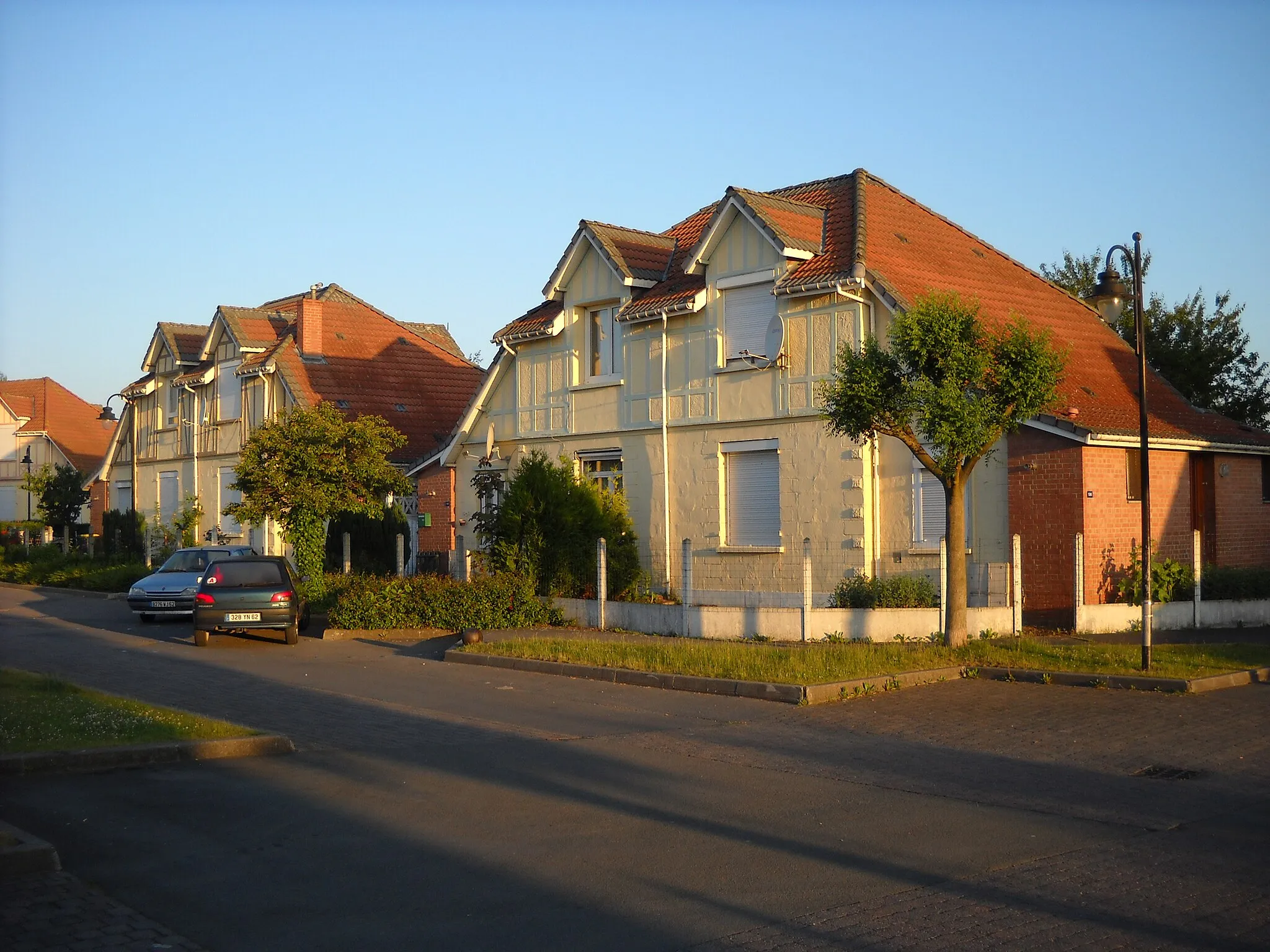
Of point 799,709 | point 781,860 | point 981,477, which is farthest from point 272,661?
point 781,860

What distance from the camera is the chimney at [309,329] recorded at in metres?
39.2

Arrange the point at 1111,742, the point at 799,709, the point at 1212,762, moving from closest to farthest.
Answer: the point at 1212,762, the point at 1111,742, the point at 799,709

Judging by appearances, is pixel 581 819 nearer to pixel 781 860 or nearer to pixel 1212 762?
pixel 781 860

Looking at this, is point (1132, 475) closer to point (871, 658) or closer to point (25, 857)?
point (871, 658)

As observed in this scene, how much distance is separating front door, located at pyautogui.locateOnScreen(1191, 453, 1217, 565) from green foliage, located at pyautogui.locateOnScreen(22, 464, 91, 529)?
4121cm

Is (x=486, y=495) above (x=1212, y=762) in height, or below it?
above

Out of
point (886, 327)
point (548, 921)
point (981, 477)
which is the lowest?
point (548, 921)

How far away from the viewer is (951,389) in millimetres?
15812

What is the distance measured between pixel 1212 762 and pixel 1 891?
28.8 ft

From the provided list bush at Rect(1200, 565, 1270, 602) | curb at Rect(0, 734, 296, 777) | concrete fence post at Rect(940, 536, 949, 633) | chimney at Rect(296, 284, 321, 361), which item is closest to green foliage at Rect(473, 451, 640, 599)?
concrete fence post at Rect(940, 536, 949, 633)

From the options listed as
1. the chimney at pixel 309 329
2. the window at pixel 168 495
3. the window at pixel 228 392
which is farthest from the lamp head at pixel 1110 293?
the window at pixel 168 495

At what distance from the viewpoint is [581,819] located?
28.2 ft

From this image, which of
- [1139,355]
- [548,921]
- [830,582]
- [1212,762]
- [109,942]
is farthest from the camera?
[830,582]

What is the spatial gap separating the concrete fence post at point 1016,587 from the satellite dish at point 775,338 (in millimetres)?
6241
